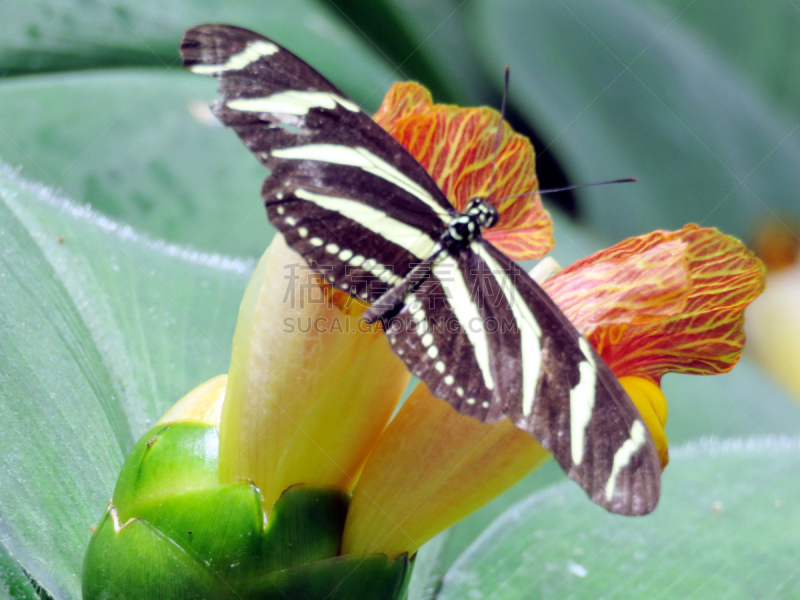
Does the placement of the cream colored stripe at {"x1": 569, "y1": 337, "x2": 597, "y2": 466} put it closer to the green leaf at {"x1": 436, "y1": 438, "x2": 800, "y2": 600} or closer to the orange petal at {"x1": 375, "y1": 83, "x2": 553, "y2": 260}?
the orange petal at {"x1": 375, "y1": 83, "x2": 553, "y2": 260}

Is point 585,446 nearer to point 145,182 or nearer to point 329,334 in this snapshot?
point 329,334

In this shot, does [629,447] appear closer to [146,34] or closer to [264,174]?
[264,174]

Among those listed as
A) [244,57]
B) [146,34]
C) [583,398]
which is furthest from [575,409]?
[146,34]

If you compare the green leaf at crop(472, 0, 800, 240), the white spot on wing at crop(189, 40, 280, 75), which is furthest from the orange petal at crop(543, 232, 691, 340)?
the green leaf at crop(472, 0, 800, 240)

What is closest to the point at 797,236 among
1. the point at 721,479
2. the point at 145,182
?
the point at 721,479

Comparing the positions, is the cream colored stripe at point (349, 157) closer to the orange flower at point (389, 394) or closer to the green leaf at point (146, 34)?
the orange flower at point (389, 394)

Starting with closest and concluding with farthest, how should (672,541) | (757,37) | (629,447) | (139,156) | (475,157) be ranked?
(629,447) → (475,157) → (672,541) → (139,156) → (757,37)

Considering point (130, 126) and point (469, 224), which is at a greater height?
point (469, 224)

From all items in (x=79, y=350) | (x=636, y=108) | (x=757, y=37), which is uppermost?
(x=757, y=37)
